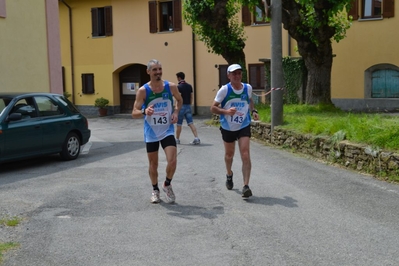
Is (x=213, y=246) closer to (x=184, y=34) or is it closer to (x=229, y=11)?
(x=229, y=11)

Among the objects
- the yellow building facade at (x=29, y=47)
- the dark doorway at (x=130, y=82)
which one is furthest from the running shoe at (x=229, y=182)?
the dark doorway at (x=130, y=82)

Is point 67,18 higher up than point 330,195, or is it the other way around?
point 67,18

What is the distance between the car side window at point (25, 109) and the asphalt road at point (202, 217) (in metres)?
1.06

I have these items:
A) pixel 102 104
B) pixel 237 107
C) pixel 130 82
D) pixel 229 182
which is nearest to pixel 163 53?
pixel 130 82

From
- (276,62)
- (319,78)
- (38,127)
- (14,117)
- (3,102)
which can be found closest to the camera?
(14,117)

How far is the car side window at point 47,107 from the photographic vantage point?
12359mm

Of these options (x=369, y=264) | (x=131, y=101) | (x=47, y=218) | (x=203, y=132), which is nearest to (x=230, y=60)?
(x=203, y=132)

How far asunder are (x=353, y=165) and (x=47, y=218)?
560 centimetres

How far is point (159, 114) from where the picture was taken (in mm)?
7797

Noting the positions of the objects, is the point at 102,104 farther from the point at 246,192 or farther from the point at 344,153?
the point at 246,192

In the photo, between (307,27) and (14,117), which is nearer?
(14,117)

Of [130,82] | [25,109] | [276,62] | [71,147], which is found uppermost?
[276,62]

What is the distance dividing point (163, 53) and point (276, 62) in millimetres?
16654

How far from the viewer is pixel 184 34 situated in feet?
98.9
